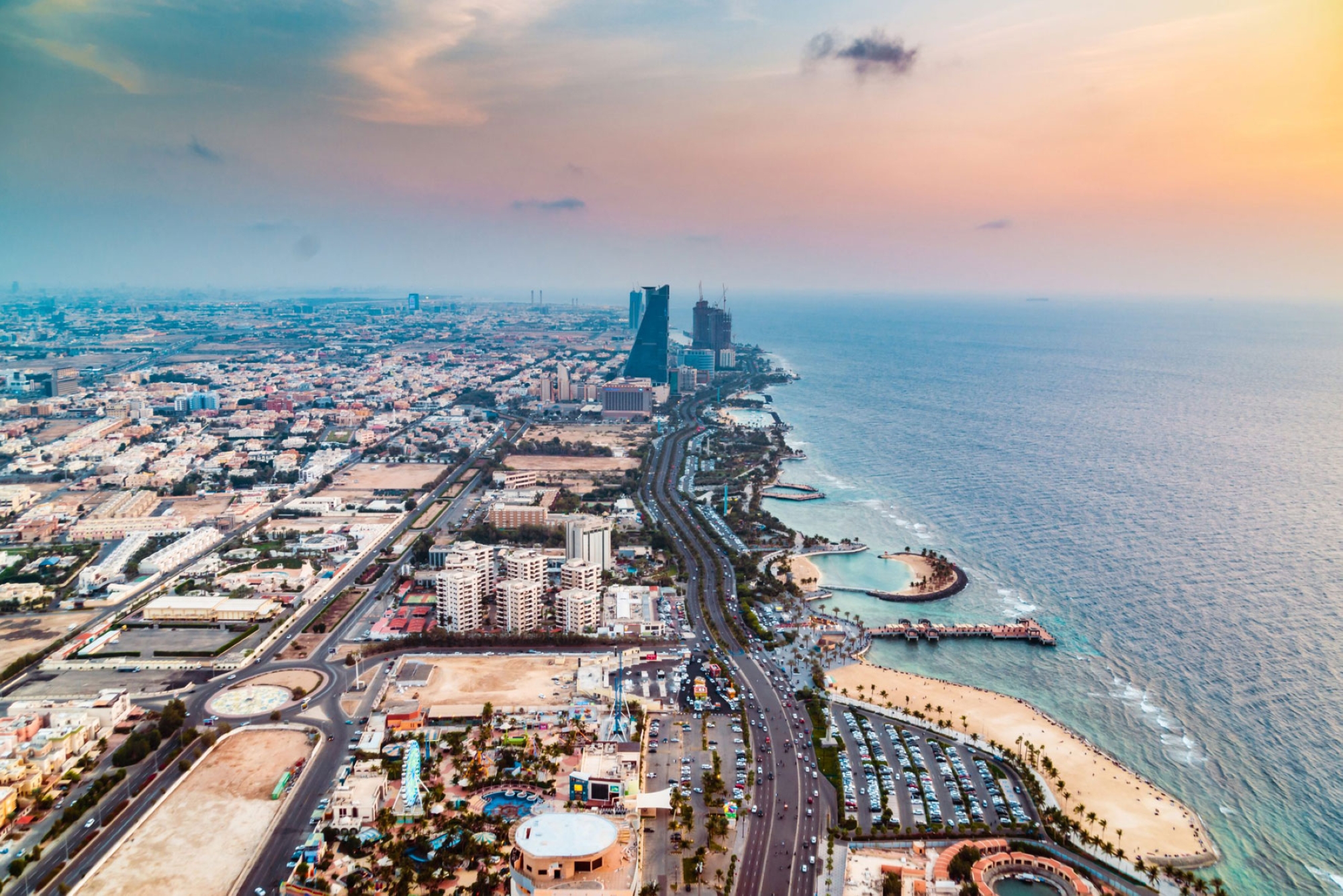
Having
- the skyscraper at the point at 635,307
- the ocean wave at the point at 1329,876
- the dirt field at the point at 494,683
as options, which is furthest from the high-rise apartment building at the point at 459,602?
the skyscraper at the point at 635,307

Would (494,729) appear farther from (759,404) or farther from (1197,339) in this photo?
(1197,339)

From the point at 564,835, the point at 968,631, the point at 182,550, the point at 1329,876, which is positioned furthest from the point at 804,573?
the point at 182,550

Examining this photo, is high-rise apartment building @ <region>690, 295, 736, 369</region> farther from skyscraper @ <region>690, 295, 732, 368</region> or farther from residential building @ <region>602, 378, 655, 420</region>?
Answer: residential building @ <region>602, 378, 655, 420</region>

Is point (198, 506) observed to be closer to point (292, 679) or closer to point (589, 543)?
point (589, 543)

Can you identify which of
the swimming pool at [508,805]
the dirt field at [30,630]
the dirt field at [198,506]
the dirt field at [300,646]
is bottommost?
the dirt field at [198,506]

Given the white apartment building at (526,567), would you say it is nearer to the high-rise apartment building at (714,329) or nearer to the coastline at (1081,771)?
the coastline at (1081,771)

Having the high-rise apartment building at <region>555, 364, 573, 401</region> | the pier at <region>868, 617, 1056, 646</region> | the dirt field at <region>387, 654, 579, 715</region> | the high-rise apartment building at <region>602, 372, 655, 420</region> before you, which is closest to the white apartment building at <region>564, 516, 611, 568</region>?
the dirt field at <region>387, 654, 579, 715</region>
